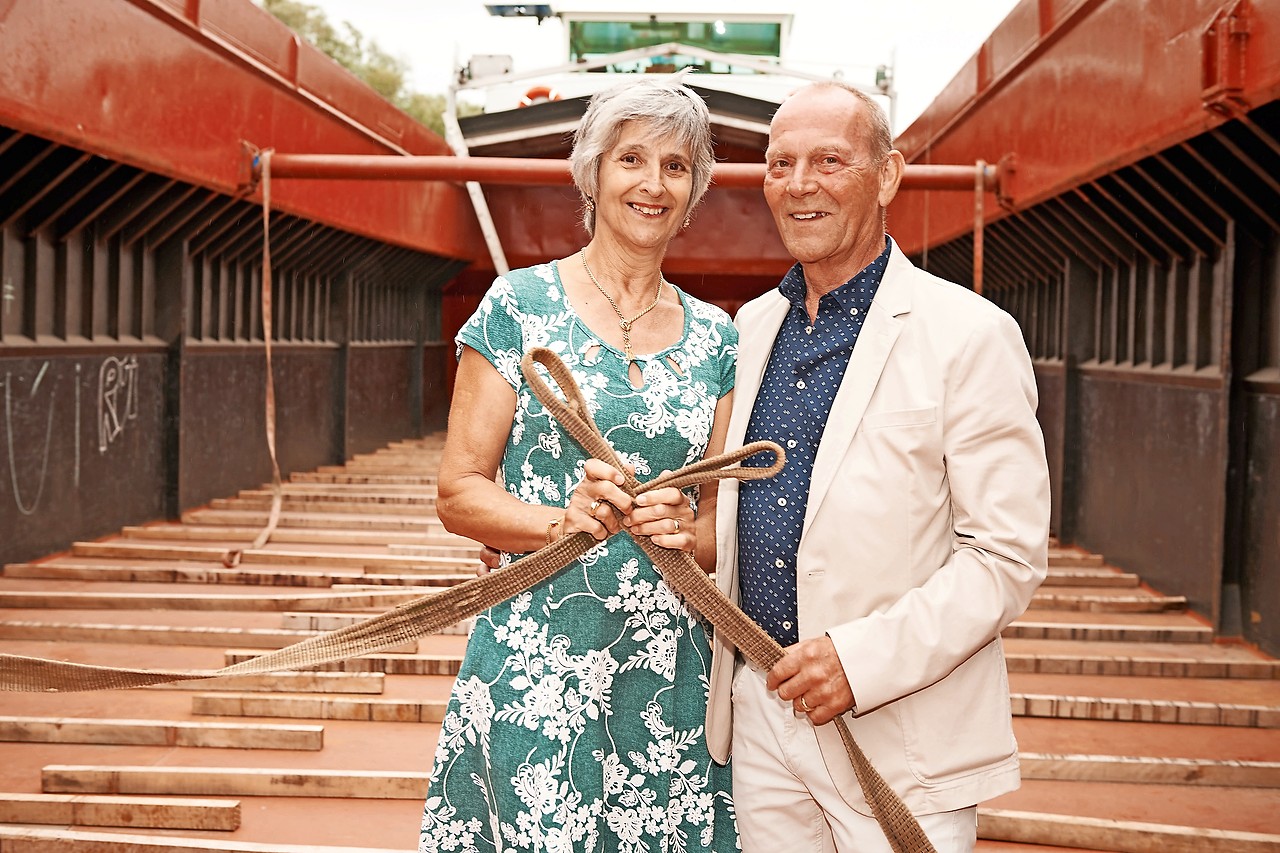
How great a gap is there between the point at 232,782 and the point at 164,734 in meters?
0.52

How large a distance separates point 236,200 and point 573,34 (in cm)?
965

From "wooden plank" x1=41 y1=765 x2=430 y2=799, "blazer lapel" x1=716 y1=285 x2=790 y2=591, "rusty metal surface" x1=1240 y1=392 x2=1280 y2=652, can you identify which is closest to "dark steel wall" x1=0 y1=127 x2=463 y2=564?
"wooden plank" x1=41 y1=765 x2=430 y2=799

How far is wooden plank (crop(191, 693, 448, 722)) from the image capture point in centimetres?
399

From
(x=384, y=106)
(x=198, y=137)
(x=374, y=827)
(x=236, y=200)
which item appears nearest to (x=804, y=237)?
(x=374, y=827)

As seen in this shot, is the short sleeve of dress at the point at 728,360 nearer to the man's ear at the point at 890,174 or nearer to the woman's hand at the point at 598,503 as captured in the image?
the man's ear at the point at 890,174

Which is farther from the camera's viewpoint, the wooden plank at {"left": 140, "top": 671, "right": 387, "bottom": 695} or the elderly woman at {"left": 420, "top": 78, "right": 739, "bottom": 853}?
the wooden plank at {"left": 140, "top": 671, "right": 387, "bottom": 695}

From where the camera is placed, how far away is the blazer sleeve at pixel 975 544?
1.77 m

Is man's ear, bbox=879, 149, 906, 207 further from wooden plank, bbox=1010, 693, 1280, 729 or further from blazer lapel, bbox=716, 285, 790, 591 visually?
wooden plank, bbox=1010, 693, 1280, 729

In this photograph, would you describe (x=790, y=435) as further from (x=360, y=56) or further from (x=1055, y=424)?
(x=360, y=56)

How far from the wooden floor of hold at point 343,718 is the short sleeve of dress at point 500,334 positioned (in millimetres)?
1505

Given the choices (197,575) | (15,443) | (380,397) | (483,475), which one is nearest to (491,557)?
(483,475)

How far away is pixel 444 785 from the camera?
2.00 m

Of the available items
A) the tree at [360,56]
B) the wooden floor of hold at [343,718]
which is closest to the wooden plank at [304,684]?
the wooden floor of hold at [343,718]

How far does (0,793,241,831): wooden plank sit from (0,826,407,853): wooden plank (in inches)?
4.7
